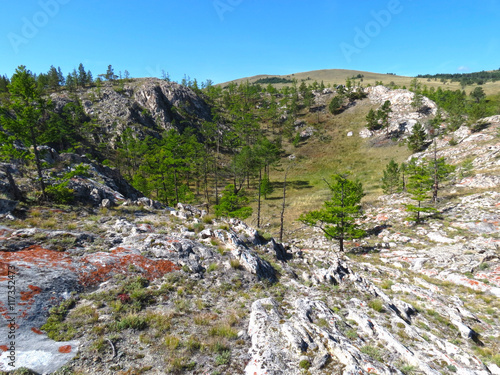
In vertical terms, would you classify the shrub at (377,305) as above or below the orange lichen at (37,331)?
below

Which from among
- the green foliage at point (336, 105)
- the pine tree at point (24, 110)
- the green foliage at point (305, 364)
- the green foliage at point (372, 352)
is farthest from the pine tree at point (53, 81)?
the green foliage at point (372, 352)

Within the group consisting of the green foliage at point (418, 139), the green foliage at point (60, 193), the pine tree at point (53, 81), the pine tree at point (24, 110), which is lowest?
the green foliage at point (60, 193)

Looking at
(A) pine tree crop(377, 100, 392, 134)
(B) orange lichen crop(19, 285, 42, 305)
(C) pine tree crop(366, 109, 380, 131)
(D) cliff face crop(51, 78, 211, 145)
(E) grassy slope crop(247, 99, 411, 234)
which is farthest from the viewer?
(C) pine tree crop(366, 109, 380, 131)

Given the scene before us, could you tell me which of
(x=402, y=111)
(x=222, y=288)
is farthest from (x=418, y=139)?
(x=222, y=288)

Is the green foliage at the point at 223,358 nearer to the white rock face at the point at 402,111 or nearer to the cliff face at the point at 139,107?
the cliff face at the point at 139,107

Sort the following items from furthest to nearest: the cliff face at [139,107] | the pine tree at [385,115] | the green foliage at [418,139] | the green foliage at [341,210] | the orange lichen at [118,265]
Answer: the cliff face at [139,107]
the pine tree at [385,115]
the green foliage at [418,139]
the green foliage at [341,210]
the orange lichen at [118,265]

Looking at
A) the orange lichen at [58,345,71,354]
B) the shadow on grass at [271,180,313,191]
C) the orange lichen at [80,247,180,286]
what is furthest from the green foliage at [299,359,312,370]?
the shadow on grass at [271,180,313,191]

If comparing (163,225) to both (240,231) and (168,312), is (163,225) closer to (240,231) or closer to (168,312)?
(240,231)

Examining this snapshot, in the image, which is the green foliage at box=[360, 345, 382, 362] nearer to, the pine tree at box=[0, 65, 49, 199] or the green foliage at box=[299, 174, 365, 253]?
the green foliage at box=[299, 174, 365, 253]

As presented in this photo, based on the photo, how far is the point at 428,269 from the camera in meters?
20.3

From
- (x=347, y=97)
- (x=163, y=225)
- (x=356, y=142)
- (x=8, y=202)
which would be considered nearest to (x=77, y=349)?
(x=163, y=225)

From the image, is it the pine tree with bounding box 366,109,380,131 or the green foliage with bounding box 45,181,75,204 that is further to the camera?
the pine tree with bounding box 366,109,380,131

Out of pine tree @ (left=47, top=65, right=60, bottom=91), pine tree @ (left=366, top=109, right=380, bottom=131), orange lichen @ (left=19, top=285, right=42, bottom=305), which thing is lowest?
orange lichen @ (left=19, top=285, right=42, bottom=305)

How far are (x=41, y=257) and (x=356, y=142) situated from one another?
350 feet
